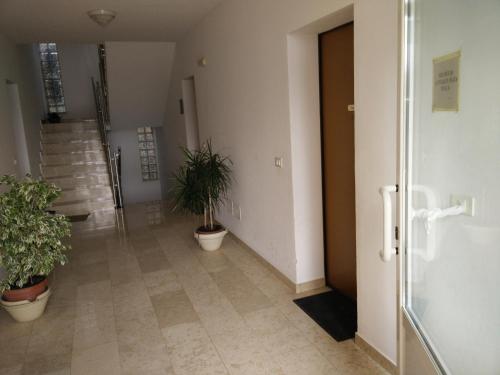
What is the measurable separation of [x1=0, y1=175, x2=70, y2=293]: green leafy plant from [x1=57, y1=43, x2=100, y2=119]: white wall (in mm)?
6599

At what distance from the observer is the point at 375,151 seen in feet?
7.38

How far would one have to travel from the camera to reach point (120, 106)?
7.73 m

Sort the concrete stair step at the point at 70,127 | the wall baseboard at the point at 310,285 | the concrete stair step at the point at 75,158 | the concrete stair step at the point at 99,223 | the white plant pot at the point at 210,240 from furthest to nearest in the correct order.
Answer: the concrete stair step at the point at 70,127
the concrete stair step at the point at 75,158
the concrete stair step at the point at 99,223
the white plant pot at the point at 210,240
the wall baseboard at the point at 310,285

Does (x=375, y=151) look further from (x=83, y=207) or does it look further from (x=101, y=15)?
(x=83, y=207)

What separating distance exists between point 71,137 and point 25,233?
542 centimetres

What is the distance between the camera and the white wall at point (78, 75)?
911cm

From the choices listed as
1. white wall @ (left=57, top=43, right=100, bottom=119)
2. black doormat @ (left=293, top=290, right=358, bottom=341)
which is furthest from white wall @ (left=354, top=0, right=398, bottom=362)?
white wall @ (left=57, top=43, right=100, bottom=119)

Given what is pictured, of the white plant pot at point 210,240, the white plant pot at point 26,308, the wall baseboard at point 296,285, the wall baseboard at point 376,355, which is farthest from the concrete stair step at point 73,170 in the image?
the wall baseboard at point 376,355

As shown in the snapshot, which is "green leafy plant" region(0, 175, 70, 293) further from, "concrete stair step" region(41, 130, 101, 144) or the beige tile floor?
"concrete stair step" region(41, 130, 101, 144)

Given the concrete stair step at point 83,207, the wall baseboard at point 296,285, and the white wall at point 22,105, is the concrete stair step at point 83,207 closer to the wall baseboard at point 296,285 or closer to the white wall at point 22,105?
the white wall at point 22,105

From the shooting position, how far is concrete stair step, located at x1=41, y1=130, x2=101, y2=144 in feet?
25.6

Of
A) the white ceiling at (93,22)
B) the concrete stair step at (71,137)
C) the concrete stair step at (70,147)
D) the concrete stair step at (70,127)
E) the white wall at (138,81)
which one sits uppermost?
the white ceiling at (93,22)

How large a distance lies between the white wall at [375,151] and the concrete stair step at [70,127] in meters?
7.18

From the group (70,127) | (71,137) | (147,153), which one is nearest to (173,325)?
(71,137)
